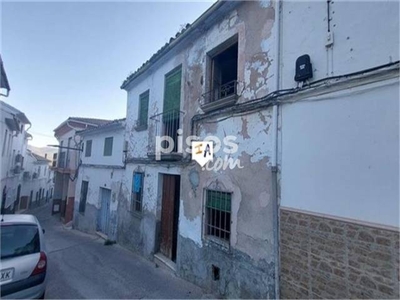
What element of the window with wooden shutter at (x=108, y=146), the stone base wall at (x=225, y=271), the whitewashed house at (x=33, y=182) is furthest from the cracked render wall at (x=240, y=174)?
the whitewashed house at (x=33, y=182)

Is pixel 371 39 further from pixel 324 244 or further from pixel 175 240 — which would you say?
pixel 175 240

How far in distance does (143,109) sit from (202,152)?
427 centimetres

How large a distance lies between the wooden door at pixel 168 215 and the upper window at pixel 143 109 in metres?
2.56

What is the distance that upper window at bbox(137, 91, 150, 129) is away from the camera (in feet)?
28.1

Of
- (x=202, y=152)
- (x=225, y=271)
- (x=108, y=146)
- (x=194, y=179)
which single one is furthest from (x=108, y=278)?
(x=108, y=146)

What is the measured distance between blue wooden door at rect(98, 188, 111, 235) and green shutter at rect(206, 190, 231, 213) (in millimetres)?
7591

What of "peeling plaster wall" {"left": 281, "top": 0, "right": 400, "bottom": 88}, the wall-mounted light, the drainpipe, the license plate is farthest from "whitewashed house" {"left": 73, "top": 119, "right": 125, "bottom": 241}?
"peeling plaster wall" {"left": 281, "top": 0, "right": 400, "bottom": 88}

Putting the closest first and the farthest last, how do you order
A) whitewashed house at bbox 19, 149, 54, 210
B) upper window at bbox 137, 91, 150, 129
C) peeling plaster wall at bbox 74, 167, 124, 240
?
upper window at bbox 137, 91, 150, 129, peeling plaster wall at bbox 74, 167, 124, 240, whitewashed house at bbox 19, 149, 54, 210

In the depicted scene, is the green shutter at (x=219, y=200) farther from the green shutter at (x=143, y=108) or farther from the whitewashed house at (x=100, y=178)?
the whitewashed house at (x=100, y=178)

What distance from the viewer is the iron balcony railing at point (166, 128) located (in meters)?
6.89

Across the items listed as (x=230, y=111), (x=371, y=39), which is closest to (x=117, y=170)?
(x=230, y=111)

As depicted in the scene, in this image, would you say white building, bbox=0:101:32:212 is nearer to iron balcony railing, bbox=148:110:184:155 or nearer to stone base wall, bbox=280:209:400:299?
iron balcony railing, bbox=148:110:184:155

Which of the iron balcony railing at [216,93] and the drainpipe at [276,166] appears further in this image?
the iron balcony railing at [216,93]

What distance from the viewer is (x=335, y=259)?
9.80 ft
